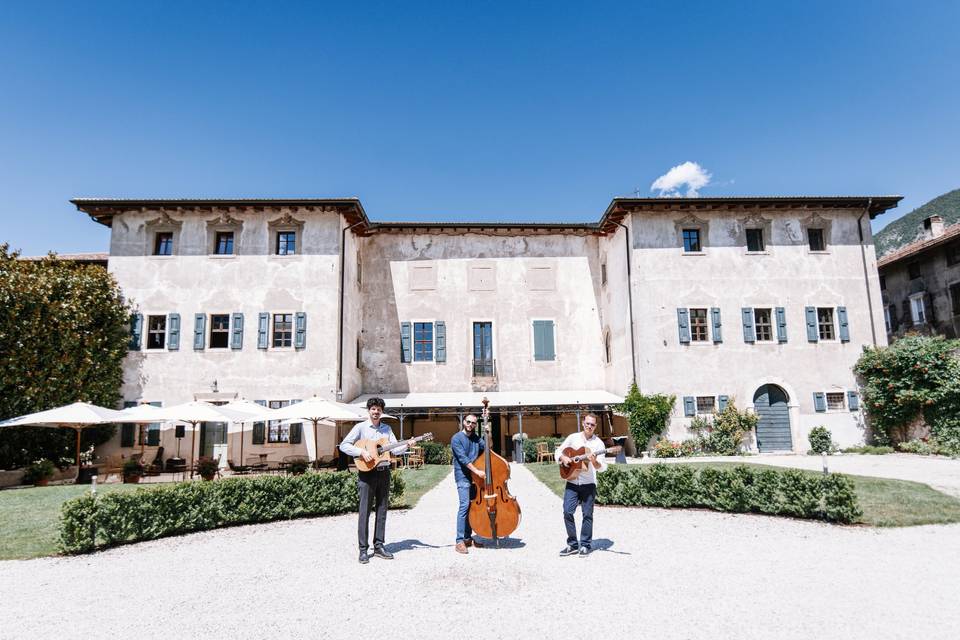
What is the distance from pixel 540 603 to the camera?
15.0ft

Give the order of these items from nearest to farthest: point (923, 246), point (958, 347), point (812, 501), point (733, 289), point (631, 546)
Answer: point (631, 546) < point (812, 501) < point (958, 347) < point (733, 289) < point (923, 246)

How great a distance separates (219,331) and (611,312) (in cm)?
1484

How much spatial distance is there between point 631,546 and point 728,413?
45.0 ft

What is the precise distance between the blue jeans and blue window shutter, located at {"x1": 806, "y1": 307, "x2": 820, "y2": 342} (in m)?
17.6

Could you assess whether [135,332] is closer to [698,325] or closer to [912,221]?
[698,325]

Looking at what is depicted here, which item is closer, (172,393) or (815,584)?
(815,584)

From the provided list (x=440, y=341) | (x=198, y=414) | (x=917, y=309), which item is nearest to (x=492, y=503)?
(x=198, y=414)

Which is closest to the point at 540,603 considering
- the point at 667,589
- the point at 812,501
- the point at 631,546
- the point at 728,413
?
the point at 667,589

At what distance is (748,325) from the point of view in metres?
19.3

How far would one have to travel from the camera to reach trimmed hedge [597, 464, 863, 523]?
7.52 meters

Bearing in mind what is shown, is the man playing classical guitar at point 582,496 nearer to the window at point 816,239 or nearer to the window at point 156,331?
the window at point 156,331

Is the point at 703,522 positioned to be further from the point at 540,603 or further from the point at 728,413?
the point at 728,413

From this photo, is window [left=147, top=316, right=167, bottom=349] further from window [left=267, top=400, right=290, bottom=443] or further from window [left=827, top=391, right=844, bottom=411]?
window [left=827, top=391, right=844, bottom=411]

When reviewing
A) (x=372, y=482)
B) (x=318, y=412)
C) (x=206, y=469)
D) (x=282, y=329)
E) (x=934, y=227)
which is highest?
(x=934, y=227)
